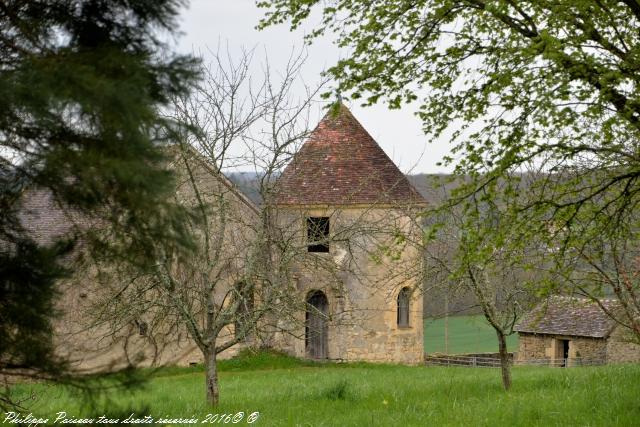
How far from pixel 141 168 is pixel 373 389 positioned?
10.1 meters

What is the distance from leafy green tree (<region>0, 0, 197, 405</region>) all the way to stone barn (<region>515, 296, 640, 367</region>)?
27.2 m

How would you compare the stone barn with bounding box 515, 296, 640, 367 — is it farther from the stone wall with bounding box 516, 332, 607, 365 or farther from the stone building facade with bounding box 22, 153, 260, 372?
the stone building facade with bounding box 22, 153, 260, 372

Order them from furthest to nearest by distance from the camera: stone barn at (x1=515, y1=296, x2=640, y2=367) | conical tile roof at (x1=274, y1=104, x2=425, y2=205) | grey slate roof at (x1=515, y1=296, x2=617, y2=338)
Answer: grey slate roof at (x1=515, y1=296, x2=617, y2=338) < stone barn at (x1=515, y1=296, x2=640, y2=367) < conical tile roof at (x1=274, y1=104, x2=425, y2=205)

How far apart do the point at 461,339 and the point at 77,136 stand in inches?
1902

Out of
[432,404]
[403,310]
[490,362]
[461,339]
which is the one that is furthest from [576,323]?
[432,404]

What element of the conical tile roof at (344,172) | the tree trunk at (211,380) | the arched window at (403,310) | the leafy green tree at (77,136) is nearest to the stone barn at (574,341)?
the arched window at (403,310)

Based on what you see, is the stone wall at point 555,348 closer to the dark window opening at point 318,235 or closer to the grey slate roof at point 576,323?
the grey slate roof at point 576,323

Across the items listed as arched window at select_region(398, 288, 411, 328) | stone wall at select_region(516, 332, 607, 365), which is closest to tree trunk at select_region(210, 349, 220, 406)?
arched window at select_region(398, 288, 411, 328)

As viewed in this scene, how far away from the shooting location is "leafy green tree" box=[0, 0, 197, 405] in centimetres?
376

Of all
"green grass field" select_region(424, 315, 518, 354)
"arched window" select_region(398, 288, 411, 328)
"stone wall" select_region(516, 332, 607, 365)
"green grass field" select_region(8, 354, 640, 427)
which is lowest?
"green grass field" select_region(424, 315, 518, 354)

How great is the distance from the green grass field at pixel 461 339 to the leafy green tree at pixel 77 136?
39.8m

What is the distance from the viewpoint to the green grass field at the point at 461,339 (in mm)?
45531

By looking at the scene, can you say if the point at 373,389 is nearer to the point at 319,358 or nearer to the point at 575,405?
the point at 575,405

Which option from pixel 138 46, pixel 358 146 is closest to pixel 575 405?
pixel 138 46
